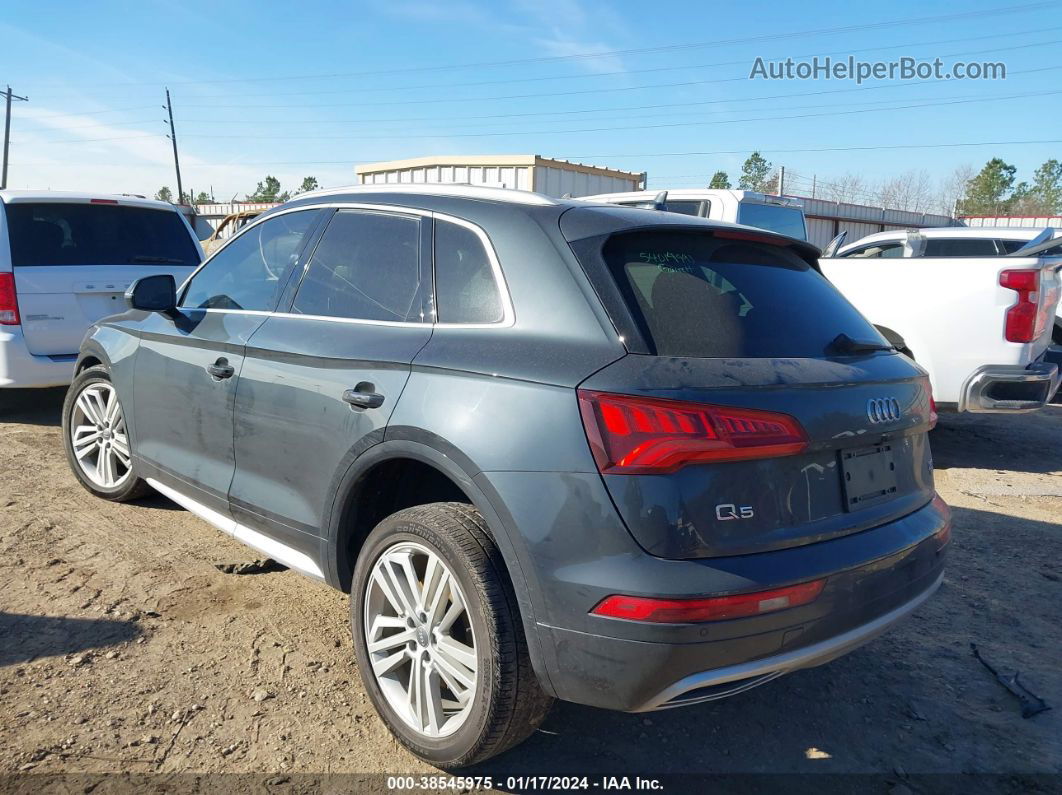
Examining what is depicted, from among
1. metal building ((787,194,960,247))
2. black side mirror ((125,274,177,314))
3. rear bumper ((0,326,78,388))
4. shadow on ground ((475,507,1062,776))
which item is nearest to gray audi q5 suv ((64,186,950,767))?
shadow on ground ((475,507,1062,776))

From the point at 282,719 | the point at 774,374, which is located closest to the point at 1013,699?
the point at 774,374

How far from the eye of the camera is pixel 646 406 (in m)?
2.08

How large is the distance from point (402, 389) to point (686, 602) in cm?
112

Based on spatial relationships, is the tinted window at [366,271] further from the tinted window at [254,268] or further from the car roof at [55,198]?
the car roof at [55,198]

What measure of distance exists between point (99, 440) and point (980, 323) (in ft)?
19.6

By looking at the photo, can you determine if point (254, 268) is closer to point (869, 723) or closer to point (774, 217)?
point (869, 723)

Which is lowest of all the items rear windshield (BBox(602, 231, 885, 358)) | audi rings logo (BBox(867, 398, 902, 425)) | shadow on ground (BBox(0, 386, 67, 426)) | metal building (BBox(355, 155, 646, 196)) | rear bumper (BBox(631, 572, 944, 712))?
shadow on ground (BBox(0, 386, 67, 426))

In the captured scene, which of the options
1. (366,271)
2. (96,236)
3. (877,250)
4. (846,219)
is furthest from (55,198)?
(846,219)

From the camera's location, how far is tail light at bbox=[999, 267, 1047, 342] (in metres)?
→ 5.59

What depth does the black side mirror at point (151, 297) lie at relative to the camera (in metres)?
3.97

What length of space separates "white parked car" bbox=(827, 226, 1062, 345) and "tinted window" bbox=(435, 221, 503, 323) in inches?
257

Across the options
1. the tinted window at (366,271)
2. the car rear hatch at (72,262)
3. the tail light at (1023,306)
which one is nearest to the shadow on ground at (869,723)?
the tinted window at (366,271)

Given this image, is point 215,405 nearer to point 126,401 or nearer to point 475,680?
point 126,401

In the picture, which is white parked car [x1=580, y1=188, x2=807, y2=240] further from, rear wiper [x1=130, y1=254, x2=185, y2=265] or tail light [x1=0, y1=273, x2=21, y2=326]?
tail light [x1=0, y1=273, x2=21, y2=326]
